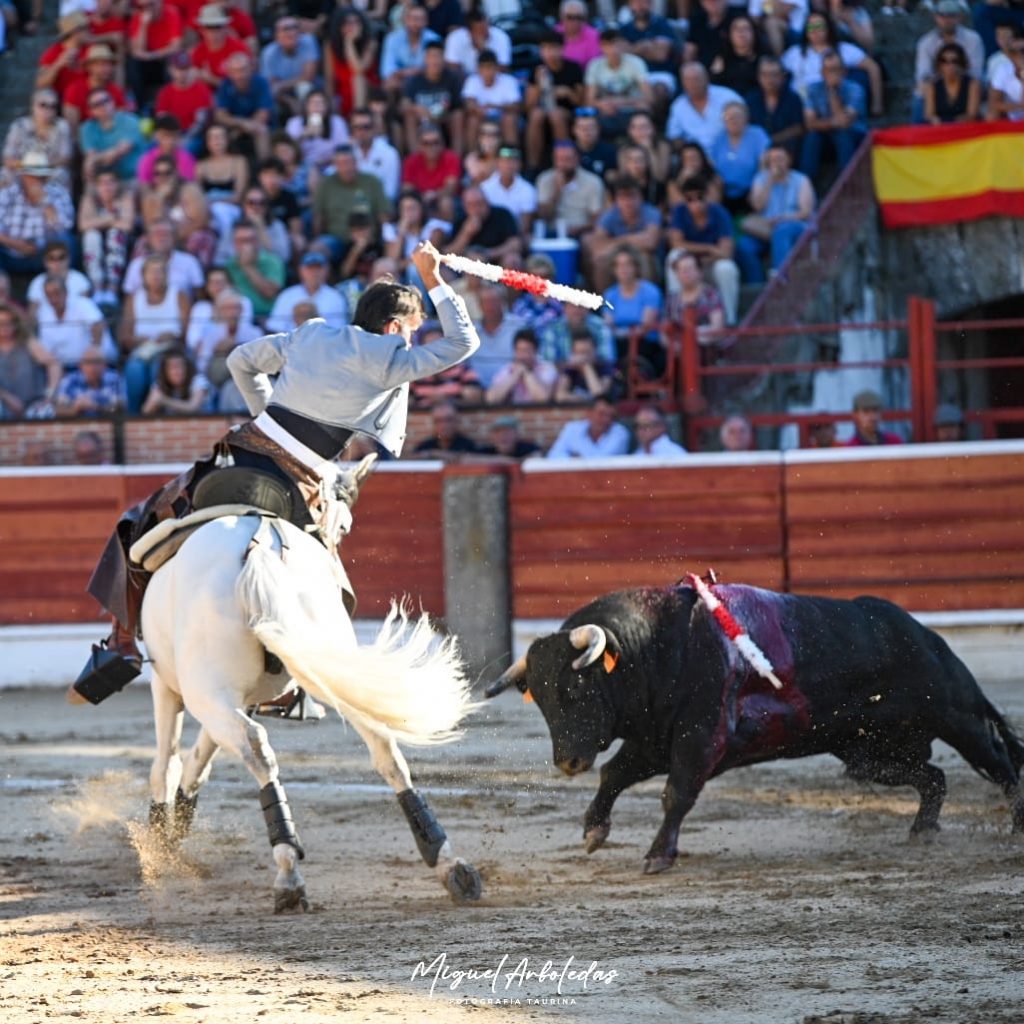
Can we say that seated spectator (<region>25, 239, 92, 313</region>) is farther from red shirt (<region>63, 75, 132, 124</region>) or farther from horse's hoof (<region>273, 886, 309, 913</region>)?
horse's hoof (<region>273, 886, 309, 913</region>)

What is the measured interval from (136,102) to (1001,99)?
573cm

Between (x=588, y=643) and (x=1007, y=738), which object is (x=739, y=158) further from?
(x=588, y=643)

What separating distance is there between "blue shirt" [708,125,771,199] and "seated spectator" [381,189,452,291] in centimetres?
166

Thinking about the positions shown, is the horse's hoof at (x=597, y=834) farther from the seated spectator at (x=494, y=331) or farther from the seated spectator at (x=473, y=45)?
Result: the seated spectator at (x=473, y=45)

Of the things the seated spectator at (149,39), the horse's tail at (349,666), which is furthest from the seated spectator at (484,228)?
the horse's tail at (349,666)

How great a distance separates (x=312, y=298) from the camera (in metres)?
11.3

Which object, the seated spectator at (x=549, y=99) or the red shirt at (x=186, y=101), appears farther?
the red shirt at (x=186, y=101)

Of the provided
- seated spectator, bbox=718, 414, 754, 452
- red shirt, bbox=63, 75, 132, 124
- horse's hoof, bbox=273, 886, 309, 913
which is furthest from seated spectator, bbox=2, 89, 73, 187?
horse's hoof, bbox=273, 886, 309, 913

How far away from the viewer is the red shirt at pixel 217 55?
13.3m

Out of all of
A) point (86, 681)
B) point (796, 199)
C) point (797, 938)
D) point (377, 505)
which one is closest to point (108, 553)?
point (86, 681)

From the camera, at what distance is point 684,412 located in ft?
35.6

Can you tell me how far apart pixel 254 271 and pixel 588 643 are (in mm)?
6482

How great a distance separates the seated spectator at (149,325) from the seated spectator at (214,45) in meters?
2.16

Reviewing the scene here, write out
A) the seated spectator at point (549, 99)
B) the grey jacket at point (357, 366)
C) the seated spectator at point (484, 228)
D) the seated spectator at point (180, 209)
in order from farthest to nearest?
the seated spectator at point (549, 99) < the seated spectator at point (180, 209) < the seated spectator at point (484, 228) < the grey jacket at point (357, 366)
